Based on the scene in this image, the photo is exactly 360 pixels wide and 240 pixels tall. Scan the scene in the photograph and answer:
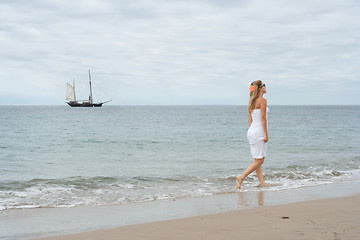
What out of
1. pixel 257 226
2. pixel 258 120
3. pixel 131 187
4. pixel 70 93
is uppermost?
pixel 70 93

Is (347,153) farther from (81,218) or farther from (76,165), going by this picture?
(81,218)

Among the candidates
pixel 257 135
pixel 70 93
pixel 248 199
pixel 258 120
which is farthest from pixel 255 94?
pixel 70 93

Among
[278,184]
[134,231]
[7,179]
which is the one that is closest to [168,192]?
[278,184]

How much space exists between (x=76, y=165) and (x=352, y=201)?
8803 mm

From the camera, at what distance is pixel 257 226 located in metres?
4.59

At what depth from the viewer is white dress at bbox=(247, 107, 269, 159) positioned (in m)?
7.72

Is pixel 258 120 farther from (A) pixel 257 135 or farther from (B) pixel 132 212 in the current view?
(B) pixel 132 212

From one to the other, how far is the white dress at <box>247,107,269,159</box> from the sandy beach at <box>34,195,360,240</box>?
2.28 metres

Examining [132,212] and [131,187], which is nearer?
[132,212]

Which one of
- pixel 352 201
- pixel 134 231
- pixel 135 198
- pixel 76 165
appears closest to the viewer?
pixel 134 231

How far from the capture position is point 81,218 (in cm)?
547

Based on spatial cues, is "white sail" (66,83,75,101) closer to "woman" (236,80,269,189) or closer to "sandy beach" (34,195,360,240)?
"woman" (236,80,269,189)

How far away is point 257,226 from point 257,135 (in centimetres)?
338

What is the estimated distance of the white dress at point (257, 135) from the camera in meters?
7.72
